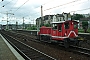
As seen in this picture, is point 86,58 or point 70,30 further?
point 70,30

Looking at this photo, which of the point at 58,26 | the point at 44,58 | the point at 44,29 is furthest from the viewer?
the point at 44,29

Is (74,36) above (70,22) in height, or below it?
below

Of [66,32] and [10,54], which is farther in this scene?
[66,32]

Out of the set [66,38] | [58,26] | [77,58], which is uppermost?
[58,26]

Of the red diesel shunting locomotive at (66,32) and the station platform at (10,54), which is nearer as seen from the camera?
the station platform at (10,54)

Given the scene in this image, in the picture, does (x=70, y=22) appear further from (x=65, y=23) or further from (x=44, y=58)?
(x=44, y=58)

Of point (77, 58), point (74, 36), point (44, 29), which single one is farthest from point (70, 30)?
point (44, 29)

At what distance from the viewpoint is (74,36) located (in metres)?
16.2

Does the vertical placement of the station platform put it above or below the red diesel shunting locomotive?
below

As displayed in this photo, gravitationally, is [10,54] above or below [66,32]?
below

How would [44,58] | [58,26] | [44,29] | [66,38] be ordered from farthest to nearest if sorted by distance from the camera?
[44,29] → [58,26] → [66,38] → [44,58]

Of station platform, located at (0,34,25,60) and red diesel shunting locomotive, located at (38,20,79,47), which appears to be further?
red diesel shunting locomotive, located at (38,20,79,47)

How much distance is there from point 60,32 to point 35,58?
18.4 ft

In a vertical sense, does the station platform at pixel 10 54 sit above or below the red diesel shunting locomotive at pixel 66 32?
below
